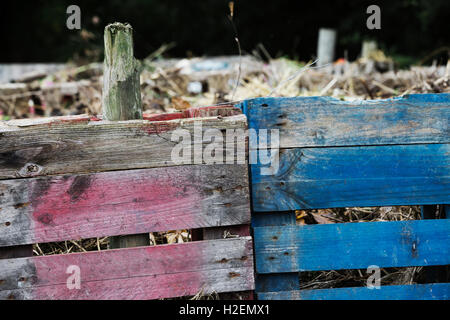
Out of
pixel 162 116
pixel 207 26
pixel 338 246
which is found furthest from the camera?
pixel 207 26

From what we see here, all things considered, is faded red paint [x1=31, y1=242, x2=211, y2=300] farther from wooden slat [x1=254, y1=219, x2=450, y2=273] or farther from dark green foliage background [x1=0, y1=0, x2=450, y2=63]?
dark green foliage background [x1=0, y1=0, x2=450, y2=63]

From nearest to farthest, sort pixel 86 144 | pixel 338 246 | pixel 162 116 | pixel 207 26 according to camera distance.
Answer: pixel 86 144, pixel 338 246, pixel 162 116, pixel 207 26

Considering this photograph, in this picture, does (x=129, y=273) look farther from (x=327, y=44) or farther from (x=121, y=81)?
(x=327, y=44)

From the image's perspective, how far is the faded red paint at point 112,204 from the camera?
6.03ft

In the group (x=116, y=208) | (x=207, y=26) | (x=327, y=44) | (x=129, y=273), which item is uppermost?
(x=207, y=26)

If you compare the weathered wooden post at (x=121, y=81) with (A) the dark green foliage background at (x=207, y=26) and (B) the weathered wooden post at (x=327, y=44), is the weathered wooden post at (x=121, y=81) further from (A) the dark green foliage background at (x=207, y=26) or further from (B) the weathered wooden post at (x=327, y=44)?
(A) the dark green foliage background at (x=207, y=26)

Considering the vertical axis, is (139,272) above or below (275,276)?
above

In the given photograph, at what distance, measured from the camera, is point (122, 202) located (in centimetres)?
187

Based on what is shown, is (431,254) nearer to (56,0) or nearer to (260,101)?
(260,101)

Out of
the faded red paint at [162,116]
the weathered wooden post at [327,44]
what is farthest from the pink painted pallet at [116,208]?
the weathered wooden post at [327,44]

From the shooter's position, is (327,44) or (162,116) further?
(327,44)

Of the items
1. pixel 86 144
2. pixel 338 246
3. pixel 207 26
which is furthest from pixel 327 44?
pixel 207 26

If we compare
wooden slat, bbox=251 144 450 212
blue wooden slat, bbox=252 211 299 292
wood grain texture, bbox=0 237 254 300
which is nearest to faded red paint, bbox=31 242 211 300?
wood grain texture, bbox=0 237 254 300

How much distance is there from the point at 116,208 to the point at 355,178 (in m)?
1.07
